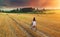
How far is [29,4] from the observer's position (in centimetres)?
465

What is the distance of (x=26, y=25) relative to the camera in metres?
4.59

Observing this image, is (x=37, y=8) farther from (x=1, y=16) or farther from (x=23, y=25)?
(x=1, y=16)

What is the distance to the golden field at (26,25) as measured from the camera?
14.7ft

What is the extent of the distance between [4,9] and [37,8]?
828 millimetres

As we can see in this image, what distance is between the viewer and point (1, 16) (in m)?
4.52

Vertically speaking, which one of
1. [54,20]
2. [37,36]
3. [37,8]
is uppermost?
[37,8]

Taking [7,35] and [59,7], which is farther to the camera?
[59,7]

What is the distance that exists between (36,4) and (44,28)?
64 centimetres

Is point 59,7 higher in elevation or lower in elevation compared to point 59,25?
higher

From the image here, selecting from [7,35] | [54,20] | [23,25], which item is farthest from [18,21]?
[54,20]

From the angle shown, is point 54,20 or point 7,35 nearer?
point 7,35

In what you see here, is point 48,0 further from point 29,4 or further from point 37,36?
point 37,36

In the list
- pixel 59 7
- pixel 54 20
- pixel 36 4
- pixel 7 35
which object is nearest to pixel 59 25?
pixel 54 20

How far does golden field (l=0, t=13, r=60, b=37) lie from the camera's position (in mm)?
4473
